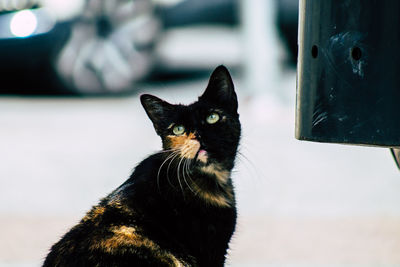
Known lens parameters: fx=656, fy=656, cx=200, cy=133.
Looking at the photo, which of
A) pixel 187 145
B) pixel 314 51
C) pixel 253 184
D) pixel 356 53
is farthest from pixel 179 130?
pixel 253 184

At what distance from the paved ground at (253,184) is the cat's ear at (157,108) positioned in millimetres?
434

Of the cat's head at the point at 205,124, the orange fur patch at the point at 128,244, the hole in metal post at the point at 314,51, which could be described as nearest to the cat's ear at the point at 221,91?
the cat's head at the point at 205,124

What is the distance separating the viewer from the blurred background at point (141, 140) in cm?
429

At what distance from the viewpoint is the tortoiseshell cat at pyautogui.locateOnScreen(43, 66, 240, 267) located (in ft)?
8.18

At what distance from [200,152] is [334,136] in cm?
71

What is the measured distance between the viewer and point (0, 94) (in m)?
9.73

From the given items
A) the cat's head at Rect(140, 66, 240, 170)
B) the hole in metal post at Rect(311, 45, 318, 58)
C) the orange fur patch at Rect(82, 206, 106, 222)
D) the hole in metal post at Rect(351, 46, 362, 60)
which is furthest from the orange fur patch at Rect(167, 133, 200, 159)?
the hole in metal post at Rect(351, 46, 362, 60)

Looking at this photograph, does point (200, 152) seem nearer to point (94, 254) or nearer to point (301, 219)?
point (94, 254)

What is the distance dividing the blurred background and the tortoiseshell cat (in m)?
0.25

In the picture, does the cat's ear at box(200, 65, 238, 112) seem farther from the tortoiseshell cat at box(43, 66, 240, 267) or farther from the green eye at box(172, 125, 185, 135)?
the green eye at box(172, 125, 185, 135)

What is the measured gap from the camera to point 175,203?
9.09 feet

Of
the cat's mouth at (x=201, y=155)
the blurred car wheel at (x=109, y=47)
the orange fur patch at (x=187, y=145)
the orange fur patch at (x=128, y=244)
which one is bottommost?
the orange fur patch at (x=128, y=244)

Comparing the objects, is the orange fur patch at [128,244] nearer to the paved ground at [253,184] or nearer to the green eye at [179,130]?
the green eye at [179,130]

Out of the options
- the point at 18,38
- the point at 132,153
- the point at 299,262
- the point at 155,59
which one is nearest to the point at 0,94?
the point at 18,38
